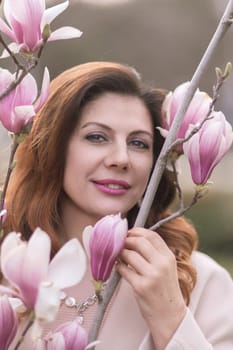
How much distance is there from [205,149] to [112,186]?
0.41 m

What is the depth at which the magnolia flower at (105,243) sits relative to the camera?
77 cm

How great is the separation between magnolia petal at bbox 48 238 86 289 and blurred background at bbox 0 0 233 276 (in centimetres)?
701

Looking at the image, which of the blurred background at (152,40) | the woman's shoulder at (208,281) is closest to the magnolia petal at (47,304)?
the woman's shoulder at (208,281)

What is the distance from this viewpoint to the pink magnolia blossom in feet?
2.53

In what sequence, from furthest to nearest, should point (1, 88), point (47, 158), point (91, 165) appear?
point (47, 158)
point (91, 165)
point (1, 88)

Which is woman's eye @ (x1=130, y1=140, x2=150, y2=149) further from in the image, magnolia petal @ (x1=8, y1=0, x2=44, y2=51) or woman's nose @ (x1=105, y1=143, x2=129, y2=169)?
magnolia petal @ (x1=8, y1=0, x2=44, y2=51)

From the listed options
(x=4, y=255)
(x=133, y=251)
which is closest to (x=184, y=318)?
(x=133, y=251)

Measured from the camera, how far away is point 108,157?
1.27 m

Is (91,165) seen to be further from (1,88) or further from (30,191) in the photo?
(1,88)

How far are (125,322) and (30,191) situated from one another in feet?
0.87

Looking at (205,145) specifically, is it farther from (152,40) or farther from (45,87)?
(152,40)

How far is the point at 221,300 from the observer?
57.6 inches

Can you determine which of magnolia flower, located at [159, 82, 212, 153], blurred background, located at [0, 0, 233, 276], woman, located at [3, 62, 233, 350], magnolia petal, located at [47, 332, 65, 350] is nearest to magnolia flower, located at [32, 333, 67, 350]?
magnolia petal, located at [47, 332, 65, 350]

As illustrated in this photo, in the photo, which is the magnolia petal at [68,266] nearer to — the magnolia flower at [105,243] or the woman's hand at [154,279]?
the magnolia flower at [105,243]
